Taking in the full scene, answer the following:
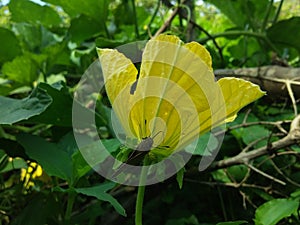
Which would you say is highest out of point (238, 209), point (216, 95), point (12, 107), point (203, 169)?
point (216, 95)

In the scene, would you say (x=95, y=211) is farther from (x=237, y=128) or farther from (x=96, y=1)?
(x=96, y=1)

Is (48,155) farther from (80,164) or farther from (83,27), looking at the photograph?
(83,27)

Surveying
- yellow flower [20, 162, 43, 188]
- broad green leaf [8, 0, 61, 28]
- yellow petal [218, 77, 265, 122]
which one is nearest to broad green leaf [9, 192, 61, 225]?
yellow flower [20, 162, 43, 188]

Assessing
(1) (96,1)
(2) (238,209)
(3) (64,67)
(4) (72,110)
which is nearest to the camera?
(4) (72,110)

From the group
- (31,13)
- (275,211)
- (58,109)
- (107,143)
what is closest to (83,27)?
(31,13)

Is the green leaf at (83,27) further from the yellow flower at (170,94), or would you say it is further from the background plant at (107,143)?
the yellow flower at (170,94)

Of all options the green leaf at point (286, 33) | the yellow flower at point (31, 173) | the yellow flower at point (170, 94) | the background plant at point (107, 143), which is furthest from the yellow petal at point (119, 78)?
the green leaf at point (286, 33)

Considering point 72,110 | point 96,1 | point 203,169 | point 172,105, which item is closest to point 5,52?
point 96,1

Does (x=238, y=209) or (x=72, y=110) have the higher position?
(x=72, y=110)

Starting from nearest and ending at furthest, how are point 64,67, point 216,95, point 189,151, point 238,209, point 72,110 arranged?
1. point 216,95
2. point 189,151
3. point 72,110
4. point 238,209
5. point 64,67
